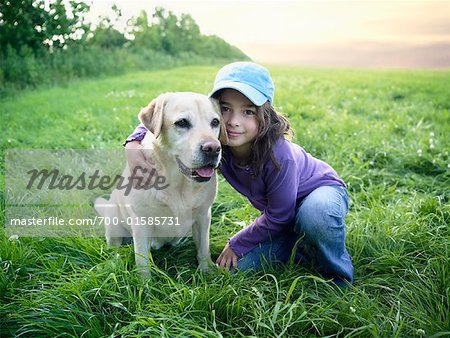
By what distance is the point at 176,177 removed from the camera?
2387 millimetres

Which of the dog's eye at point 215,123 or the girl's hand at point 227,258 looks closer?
the dog's eye at point 215,123

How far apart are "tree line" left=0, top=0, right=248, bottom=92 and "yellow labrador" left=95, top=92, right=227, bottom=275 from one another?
4.76m

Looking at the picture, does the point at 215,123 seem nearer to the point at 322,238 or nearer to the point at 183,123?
the point at 183,123

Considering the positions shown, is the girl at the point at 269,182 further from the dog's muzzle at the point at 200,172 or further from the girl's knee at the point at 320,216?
the dog's muzzle at the point at 200,172

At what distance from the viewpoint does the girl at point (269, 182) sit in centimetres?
231

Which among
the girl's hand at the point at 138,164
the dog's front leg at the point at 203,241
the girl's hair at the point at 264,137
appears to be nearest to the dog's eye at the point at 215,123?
the girl's hair at the point at 264,137

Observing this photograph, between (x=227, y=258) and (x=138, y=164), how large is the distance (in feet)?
2.78

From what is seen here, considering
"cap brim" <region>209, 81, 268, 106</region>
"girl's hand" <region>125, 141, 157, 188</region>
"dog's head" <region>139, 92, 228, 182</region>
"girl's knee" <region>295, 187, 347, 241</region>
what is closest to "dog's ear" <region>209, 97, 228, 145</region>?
"dog's head" <region>139, 92, 228, 182</region>

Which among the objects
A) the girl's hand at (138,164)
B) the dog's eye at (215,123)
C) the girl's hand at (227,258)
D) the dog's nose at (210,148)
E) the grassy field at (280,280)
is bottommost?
the girl's hand at (227,258)

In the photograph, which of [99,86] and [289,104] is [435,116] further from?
[99,86]

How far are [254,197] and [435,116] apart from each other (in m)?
4.30

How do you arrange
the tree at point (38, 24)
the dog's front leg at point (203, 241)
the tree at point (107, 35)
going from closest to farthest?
the dog's front leg at point (203, 241), the tree at point (38, 24), the tree at point (107, 35)

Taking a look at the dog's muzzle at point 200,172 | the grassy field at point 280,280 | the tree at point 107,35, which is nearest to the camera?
the grassy field at point 280,280

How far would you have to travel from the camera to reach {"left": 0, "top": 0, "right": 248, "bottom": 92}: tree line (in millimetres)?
6188
